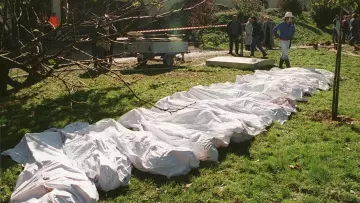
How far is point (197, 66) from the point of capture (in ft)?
45.3

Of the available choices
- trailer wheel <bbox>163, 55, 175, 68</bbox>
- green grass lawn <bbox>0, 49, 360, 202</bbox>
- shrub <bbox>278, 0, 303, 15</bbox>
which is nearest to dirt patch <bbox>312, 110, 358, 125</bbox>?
green grass lawn <bbox>0, 49, 360, 202</bbox>

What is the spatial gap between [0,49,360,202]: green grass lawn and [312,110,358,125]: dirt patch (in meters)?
0.08

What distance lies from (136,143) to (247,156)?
155cm

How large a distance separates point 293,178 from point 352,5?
6977 mm

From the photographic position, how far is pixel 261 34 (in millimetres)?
17078

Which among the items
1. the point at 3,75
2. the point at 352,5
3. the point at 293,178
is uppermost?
the point at 352,5

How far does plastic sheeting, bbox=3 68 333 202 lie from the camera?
4.28 metres

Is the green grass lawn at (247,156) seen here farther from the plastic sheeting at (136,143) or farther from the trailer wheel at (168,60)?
the trailer wheel at (168,60)

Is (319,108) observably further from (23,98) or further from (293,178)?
(23,98)

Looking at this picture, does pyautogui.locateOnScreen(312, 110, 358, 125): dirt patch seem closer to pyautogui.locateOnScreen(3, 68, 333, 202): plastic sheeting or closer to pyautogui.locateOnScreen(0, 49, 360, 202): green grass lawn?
pyautogui.locateOnScreen(0, 49, 360, 202): green grass lawn

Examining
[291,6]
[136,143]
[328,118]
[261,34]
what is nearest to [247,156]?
[136,143]

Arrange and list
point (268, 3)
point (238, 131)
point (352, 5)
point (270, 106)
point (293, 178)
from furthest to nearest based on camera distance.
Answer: point (268, 3)
point (352, 5)
point (270, 106)
point (238, 131)
point (293, 178)

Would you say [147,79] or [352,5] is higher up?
[352,5]

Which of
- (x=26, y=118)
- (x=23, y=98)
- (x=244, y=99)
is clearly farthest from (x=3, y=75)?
(x=244, y=99)
